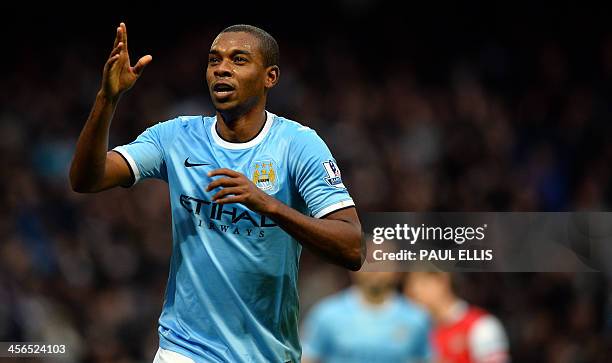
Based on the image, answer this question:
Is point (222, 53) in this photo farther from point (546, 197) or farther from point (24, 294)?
point (546, 197)

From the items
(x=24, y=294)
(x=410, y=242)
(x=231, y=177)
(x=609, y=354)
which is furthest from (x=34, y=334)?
(x=231, y=177)

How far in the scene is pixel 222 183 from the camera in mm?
3525

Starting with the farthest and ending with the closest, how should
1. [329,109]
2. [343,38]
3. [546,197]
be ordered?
[343,38] < [329,109] < [546,197]

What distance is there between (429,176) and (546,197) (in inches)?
44.9

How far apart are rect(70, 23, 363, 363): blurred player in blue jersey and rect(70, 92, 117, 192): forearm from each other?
0.02 m

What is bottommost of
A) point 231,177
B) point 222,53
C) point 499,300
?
point 231,177

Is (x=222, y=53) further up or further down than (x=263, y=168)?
further up

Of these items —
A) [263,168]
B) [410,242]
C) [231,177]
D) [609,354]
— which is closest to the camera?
[231,177]

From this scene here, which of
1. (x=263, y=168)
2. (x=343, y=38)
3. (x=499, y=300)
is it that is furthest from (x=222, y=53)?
(x=343, y=38)

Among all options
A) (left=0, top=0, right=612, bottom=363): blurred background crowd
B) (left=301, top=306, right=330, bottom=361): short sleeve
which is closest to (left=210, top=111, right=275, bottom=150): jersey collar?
(left=301, top=306, right=330, bottom=361): short sleeve

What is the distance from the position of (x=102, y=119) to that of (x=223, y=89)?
1.77 feet

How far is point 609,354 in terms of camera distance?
353 inches

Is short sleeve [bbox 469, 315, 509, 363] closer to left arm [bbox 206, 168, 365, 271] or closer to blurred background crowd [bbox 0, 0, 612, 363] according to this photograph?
blurred background crowd [bbox 0, 0, 612, 363]

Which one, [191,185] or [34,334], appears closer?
[191,185]
